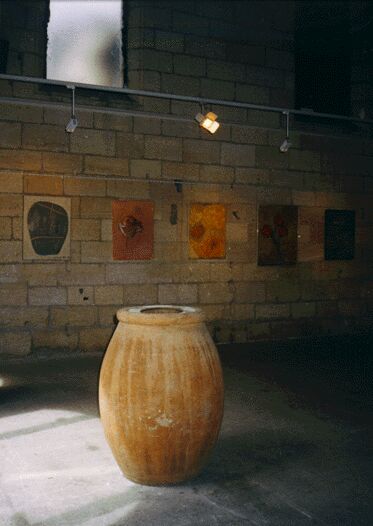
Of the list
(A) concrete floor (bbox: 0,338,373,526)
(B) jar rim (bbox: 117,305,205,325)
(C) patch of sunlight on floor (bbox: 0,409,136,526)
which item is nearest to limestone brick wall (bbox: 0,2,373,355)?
(A) concrete floor (bbox: 0,338,373,526)

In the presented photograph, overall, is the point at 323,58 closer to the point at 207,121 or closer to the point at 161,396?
the point at 207,121

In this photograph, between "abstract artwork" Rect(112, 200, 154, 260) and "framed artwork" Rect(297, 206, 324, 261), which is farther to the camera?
"framed artwork" Rect(297, 206, 324, 261)

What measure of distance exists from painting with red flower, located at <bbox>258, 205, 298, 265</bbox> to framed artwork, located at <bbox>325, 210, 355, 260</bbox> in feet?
2.17

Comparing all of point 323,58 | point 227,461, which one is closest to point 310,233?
point 323,58

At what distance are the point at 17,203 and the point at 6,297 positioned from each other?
1177mm

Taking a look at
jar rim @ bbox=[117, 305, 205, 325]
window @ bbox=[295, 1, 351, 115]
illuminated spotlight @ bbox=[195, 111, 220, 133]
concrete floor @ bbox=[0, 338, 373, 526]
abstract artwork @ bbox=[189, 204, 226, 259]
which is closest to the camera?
concrete floor @ bbox=[0, 338, 373, 526]

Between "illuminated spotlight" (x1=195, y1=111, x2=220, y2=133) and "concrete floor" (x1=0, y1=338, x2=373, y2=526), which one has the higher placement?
"illuminated spotlight" (x1=195, y1=111, x2=220, y2=133)

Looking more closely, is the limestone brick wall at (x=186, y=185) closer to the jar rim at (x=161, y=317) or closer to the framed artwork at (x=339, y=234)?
the framed artwork at (x=339, y=234)

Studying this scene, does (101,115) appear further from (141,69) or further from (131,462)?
(131,462)

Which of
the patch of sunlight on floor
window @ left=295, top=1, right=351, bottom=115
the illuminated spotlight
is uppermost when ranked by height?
window @ left=295, top=1, right=351, bottom=115

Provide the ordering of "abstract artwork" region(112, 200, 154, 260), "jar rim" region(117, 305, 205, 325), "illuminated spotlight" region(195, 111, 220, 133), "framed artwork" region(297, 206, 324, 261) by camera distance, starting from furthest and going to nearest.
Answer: "framed artwork" region(297, 206, 324, 261) < "abstract artwork" region(112, 200, 154, 260) < "illuminated spotlight" region(195, 111, 220, 133) < "jar rim" region(117, 305, 205, 325)

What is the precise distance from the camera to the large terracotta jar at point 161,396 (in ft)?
10.6

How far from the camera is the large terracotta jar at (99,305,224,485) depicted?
10.6 feet

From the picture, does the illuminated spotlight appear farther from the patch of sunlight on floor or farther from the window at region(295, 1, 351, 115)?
the patch of sunlight on floor
